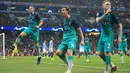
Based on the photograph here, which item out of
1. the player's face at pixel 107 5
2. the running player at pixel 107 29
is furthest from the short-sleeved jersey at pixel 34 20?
the player's face at pixel 107 5

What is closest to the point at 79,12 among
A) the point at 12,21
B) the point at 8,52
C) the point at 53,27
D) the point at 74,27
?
the point at 53,27

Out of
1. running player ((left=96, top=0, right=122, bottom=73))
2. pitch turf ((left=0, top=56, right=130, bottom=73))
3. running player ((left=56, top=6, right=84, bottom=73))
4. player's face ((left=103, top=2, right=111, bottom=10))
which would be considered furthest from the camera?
pitch turf ((left=0, top=56, right=130, bottom=73))

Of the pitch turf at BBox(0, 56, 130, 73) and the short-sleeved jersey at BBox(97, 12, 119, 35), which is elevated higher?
the short-sleeved jersey at BBox(97, 12, 119, 35)

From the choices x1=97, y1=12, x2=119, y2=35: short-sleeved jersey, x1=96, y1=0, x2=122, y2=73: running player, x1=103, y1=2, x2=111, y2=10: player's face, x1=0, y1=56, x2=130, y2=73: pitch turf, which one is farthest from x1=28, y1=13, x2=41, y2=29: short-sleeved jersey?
x1=103, y1=2, x2=111, y2=10: player's face

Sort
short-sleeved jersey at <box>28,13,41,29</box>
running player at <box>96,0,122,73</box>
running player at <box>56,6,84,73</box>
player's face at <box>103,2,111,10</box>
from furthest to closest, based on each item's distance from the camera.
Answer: short-sleeved jersey at <box>28,13,41,29</box>, running player at <box>56,6,84,73</box>, running player at <box>96,0,122,73</box>, player's face at <box>103,2,111,10</box>

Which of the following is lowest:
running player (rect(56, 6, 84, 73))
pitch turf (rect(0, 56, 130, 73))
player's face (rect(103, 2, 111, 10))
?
pitch turf (rect(0, 56, 130, 73))

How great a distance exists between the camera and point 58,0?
5756 cm

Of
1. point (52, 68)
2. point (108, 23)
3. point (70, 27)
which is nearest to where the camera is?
point (108, 23)

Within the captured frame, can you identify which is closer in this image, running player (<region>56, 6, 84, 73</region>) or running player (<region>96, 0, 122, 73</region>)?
running player (<region>96, 0, 122, 73</region>)

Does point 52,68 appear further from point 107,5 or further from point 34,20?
point 107,5

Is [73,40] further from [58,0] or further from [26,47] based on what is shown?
[58,0]

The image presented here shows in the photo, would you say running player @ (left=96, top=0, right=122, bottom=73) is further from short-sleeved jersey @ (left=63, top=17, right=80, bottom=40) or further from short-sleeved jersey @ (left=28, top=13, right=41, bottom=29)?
short-sleeved jersey @ (left=28, top=13, right=41, bottom=29)

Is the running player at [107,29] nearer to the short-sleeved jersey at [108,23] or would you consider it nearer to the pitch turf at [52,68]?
the short-sleeved jersey at [108,23]

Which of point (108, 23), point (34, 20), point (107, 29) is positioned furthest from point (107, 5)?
point (34, 20)
